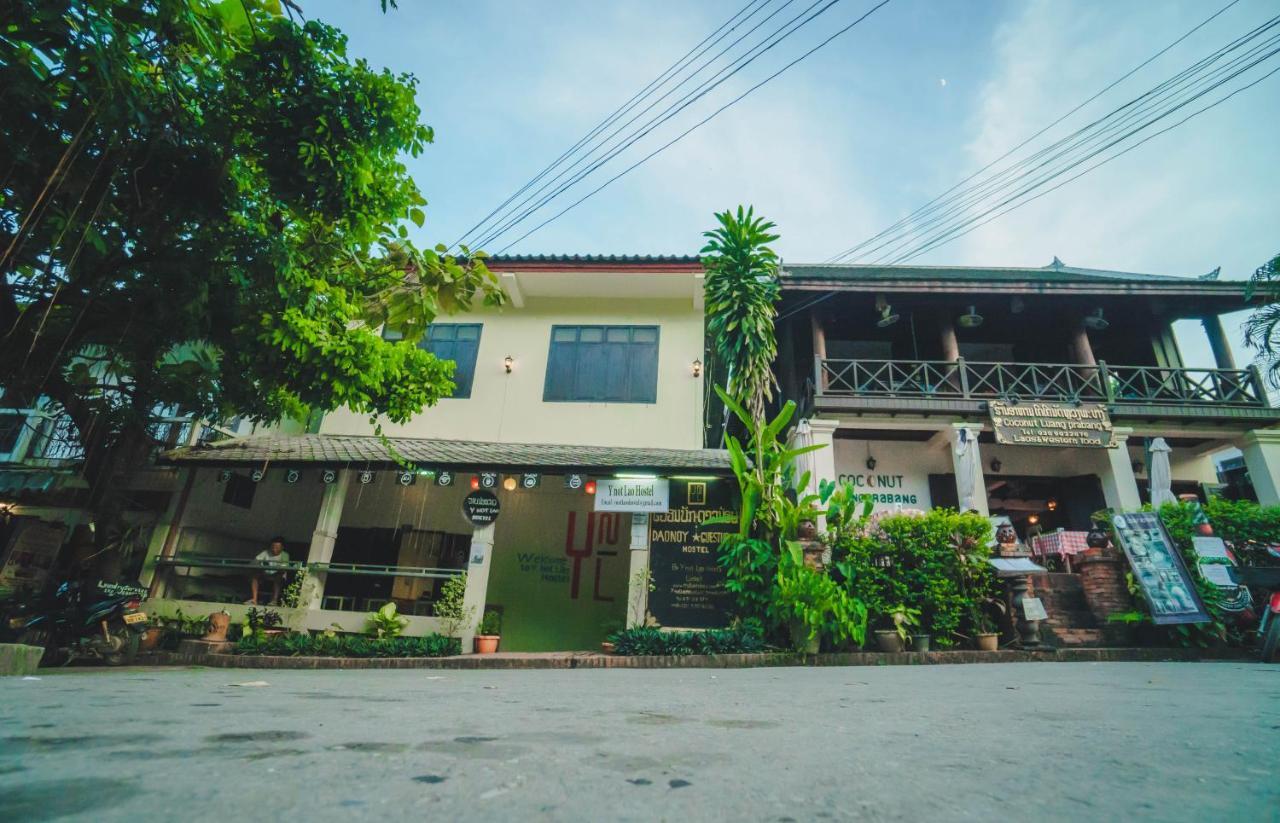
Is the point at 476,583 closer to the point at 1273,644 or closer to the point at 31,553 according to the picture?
the point at 31,553

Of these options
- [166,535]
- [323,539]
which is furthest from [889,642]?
[166,535]

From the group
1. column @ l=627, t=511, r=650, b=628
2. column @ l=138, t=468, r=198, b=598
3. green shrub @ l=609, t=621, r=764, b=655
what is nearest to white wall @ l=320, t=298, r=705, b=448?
column @ l=627, t=511, r=650, b=628

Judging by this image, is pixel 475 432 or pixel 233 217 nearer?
pixel 233 217

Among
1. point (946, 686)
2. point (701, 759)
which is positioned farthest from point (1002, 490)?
point (701, 759)

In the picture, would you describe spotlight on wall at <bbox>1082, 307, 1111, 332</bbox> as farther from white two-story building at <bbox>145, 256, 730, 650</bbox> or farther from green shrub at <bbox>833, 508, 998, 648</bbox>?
white two-story building at <bbox>145, 256, 730, 650</bbox>

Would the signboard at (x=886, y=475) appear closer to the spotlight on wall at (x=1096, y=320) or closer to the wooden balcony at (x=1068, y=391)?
the wooden balcony at (x=1068, y=391)

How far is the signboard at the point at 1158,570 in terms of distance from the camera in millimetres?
6520

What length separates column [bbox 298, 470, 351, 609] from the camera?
8078mm

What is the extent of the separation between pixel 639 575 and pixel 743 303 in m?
4.67

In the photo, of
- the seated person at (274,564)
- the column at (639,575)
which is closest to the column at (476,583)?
the column at (639,575)

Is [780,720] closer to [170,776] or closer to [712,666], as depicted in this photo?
[170,776]

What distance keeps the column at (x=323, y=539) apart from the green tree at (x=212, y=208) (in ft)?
9.81

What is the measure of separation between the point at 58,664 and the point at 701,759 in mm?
9009

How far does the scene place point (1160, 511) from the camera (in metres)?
7.34
